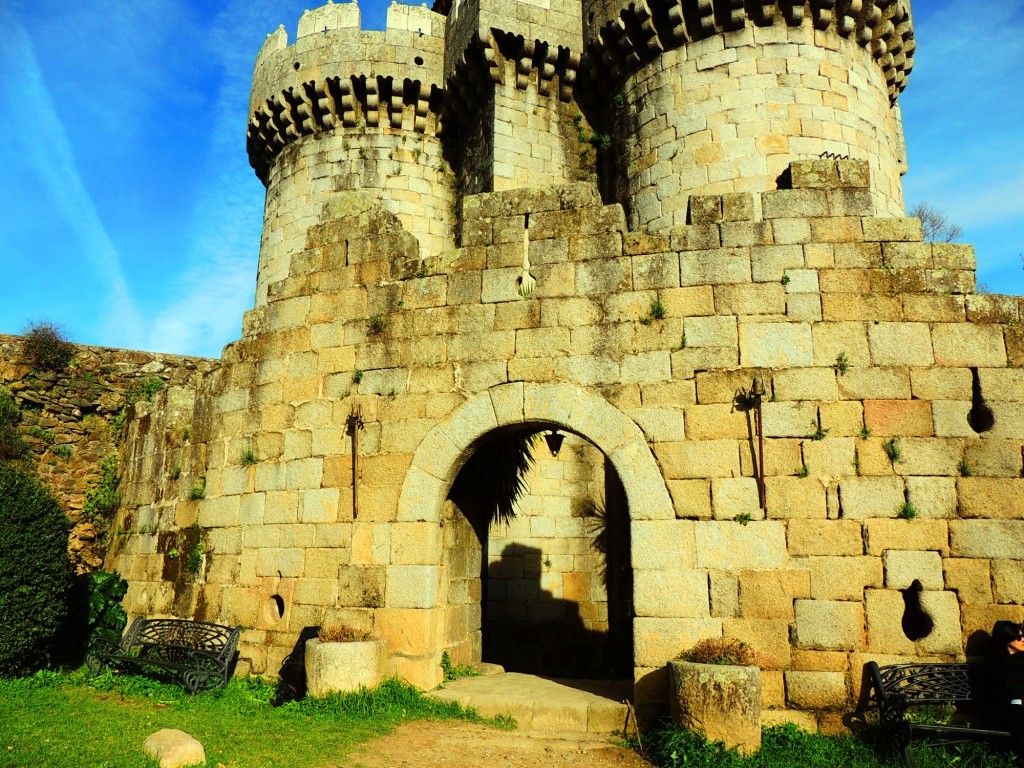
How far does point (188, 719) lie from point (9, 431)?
321 inches

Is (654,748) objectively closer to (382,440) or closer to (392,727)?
(392,727)

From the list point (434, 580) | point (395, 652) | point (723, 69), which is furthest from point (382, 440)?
point (723, 69)

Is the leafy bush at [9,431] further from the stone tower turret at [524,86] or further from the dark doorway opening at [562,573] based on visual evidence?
the stone tower turret at [524,86]

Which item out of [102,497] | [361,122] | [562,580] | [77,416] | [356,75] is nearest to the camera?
[562,580]

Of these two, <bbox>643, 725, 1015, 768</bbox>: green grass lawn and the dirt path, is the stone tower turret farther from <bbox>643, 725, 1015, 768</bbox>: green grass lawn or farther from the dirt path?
<bbox>643, 725, 1015, 768</bbox>: green grass lawn

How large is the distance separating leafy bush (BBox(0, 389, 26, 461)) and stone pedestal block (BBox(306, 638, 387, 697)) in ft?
27.4

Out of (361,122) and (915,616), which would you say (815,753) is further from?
(361,122)

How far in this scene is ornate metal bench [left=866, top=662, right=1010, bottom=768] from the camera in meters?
5.75

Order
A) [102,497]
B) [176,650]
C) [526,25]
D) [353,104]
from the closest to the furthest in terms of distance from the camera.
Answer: [176,650], [102,497], [526,25], [353,104]

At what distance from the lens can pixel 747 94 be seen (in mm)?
11641

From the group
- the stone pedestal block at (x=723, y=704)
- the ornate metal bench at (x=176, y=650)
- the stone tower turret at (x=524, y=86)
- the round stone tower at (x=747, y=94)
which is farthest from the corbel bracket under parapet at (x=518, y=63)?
the stone pedestal block at (x=723, y=704)

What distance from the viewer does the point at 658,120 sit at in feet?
40.5

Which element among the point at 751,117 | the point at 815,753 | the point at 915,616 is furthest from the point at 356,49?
the point at 815,753

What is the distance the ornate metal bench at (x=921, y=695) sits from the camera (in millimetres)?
5754
